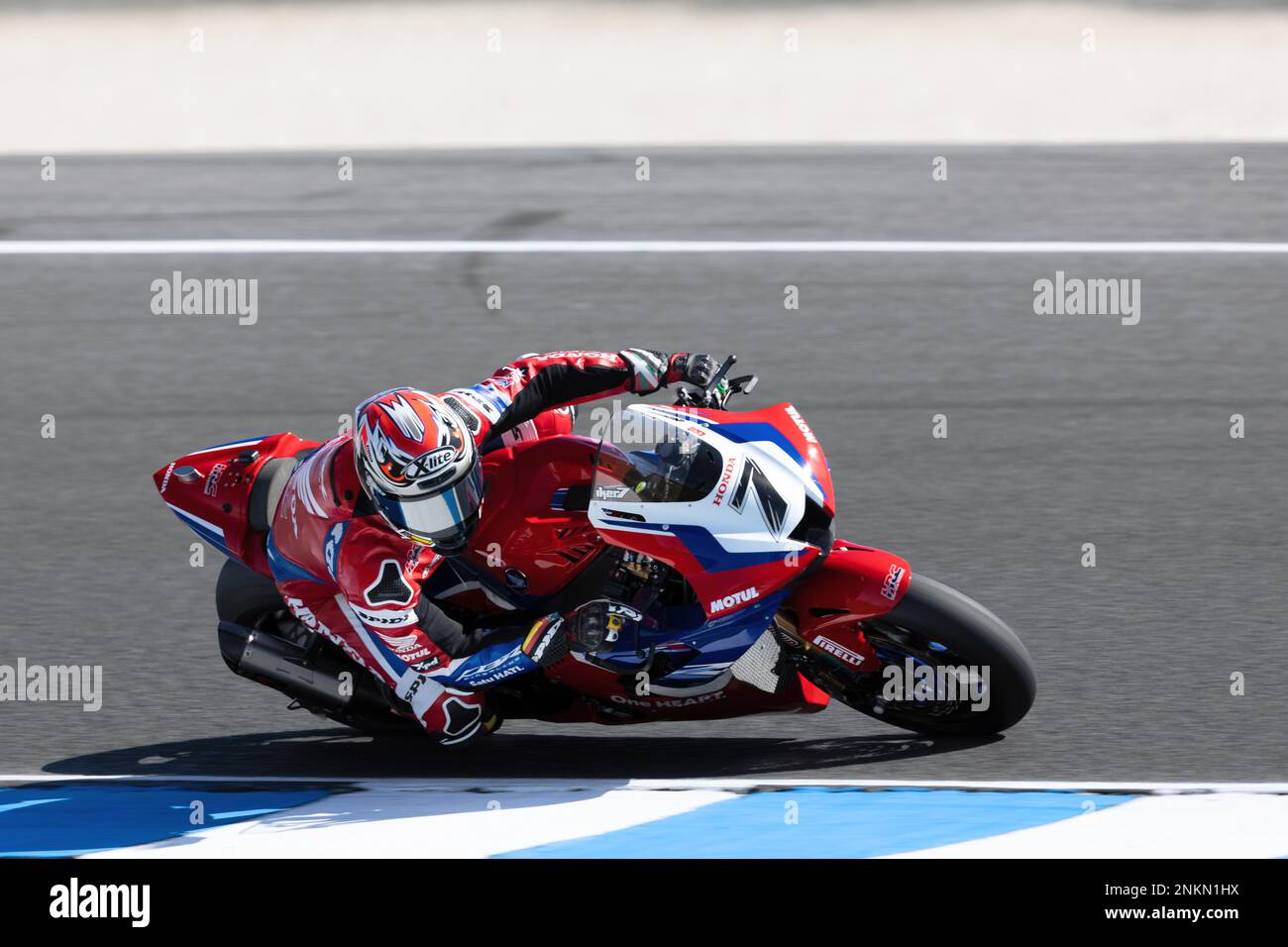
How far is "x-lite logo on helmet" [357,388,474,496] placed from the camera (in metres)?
5.19

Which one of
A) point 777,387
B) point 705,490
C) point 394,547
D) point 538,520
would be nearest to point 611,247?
point 777,387

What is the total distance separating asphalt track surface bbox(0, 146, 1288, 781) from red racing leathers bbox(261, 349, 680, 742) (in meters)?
0.46

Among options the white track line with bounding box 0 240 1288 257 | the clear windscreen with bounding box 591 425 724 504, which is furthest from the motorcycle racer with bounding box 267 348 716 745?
the white track line with bounding box 0 240 1288 257

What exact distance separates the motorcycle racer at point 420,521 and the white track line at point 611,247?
16.4 ft

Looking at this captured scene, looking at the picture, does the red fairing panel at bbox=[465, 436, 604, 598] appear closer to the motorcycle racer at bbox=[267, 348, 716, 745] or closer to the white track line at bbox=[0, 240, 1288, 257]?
the motorcycle racer at bbox=[267, 348, 716, 745]

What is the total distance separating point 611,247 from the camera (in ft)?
36.0

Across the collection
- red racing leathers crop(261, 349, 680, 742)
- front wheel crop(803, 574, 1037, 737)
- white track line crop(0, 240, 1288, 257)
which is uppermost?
white track line crop(0, 240, 1288, 257)

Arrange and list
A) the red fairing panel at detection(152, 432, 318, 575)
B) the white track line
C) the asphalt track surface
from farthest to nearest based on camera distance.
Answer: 1. the white track line
2. the asphalt track surface
3. the red fairing panel at detection(152, 432, 318, 575)

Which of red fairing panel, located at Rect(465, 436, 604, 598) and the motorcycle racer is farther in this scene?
red fairing panel, located at Rect(465, 436, 604, 598)

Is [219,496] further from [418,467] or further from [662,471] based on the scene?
[662,471]

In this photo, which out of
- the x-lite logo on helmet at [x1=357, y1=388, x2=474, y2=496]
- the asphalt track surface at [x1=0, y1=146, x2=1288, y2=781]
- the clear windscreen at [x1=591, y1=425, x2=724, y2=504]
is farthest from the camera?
the asphalt track surface at [x1=0, y1=146, x2=1288, y2=781]

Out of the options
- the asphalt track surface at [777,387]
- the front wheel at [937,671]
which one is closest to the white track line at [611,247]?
the asphalt track surface at [777,387]

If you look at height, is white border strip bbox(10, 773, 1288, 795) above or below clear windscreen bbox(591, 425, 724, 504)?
below

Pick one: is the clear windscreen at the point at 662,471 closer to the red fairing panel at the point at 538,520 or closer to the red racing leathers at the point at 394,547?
the red fairing panel at the point at 538,520
